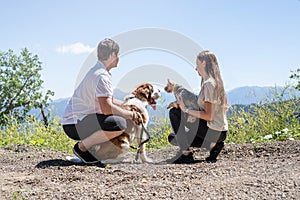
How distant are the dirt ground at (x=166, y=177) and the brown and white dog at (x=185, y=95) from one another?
64 cm

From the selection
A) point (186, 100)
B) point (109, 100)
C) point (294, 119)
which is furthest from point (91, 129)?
point (294, 119)

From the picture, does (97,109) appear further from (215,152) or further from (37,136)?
(37,136)

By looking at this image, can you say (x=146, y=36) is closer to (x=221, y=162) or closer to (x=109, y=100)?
(x=109, y=100)

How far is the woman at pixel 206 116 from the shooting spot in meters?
4.08

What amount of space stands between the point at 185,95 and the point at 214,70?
Result: 44cm

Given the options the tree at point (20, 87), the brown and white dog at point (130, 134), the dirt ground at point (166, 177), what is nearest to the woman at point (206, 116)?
the dirt ground at point (166, 177)

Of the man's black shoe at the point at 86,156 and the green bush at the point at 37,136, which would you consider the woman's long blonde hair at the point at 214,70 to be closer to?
the man's black shoe at the point at 86,156

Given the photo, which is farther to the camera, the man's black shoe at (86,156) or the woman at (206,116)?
the man's black shoe at (86,156)

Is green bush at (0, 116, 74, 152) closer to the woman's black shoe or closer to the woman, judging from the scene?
the woman

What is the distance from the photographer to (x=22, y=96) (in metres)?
13.3

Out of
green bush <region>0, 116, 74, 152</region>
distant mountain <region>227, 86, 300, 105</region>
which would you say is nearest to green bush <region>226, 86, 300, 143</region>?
distant mountain <region>227, 86, 300, 105</region>

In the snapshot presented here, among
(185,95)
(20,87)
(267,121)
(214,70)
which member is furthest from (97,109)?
(20,87)

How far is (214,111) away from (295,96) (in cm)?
287

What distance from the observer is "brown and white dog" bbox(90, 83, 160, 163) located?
439 centimetres
